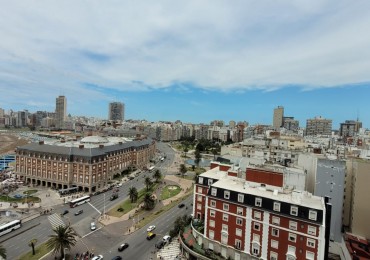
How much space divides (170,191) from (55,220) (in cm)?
4175

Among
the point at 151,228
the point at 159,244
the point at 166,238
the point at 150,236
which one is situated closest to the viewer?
the point at 159,244

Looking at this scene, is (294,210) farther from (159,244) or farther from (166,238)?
(159,244)

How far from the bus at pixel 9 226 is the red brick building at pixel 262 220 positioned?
4573cm

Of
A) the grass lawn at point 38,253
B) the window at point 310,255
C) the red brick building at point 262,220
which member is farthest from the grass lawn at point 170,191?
the window at point 310,255

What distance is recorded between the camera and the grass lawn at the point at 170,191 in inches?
3657

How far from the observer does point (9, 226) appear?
205 feet

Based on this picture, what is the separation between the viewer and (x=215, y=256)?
48031 mm

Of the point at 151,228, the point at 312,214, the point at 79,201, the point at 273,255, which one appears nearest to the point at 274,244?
the point at 273,255

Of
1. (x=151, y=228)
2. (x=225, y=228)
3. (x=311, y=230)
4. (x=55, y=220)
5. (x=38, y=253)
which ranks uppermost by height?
(x=311, y=230)

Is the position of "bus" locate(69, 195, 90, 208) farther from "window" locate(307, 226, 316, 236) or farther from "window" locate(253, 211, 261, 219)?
"window" locate(307, 226, 316, 236)

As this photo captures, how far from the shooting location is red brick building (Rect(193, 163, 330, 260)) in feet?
134

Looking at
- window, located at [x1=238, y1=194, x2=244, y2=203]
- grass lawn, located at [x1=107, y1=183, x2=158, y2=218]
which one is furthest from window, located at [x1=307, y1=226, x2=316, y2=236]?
grass lawn, located at [x1=107, y1=183, x2=158, y2=218]

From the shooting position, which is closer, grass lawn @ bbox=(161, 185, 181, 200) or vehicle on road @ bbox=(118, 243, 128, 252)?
vehicle on road @ bbox=(118, 243, 128, 252)

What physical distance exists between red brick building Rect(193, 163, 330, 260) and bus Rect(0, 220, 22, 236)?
1800 inches
